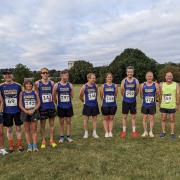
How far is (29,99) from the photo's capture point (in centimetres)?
777

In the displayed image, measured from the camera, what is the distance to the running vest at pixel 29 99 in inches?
305

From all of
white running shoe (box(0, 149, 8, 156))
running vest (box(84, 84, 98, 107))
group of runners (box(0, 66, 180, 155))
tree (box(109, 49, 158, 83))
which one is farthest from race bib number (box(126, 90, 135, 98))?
tree (box(109, 49, 158, 83))

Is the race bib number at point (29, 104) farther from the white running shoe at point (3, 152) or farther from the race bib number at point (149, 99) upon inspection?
the race bib number at point (149, 99)

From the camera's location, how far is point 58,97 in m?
8.58

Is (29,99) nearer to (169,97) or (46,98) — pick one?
(46,98)

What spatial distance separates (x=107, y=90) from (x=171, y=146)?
252 cm

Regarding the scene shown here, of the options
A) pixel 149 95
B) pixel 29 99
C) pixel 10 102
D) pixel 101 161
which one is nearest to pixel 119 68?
pixel 149 95

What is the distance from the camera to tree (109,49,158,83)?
6356 centimetres

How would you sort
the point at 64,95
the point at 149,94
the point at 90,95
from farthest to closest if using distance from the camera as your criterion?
the point at 90,95 → the point at 149,94 → the point at 64,95

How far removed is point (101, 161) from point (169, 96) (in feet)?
10.6

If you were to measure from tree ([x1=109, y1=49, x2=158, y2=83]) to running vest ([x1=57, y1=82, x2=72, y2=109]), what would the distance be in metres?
54.0

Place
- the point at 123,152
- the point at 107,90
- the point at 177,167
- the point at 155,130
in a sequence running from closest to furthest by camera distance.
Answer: the point at 177,167, the point at 123,152, the point at 107,90, the point at 155,130

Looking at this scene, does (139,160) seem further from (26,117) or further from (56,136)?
(56,136)

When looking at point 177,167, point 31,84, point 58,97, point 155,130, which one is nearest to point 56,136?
point 58,97
